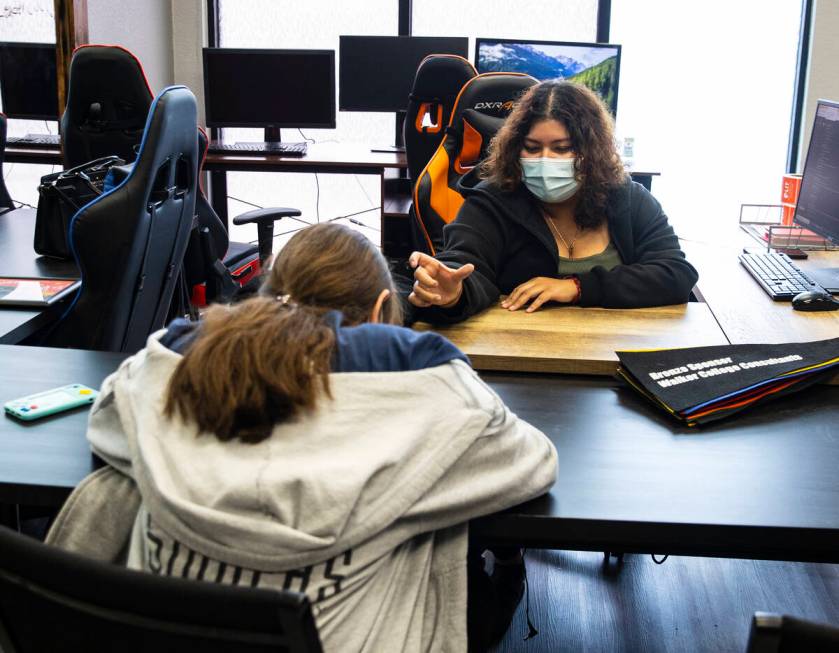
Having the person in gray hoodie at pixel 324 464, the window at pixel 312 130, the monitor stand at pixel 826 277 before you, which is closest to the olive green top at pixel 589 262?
the monitor stand at pixel 826 277

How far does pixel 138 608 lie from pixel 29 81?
4.13 meters

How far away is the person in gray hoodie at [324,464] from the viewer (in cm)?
94

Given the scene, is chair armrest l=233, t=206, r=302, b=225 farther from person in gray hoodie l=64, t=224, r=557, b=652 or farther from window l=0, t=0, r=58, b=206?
person in gray hoodie l=64, t=224, r=557, b=652

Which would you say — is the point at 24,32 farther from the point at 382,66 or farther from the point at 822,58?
the point at 822,58

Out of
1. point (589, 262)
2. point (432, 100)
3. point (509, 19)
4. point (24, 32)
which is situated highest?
point (509, 19)

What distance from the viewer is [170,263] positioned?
7.97 ft

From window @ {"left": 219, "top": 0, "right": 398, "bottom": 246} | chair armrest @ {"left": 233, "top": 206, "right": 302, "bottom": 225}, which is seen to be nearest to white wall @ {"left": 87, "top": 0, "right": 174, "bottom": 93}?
window @ {"left": 219, "top": 0, "right": 398, "bottom": 246}

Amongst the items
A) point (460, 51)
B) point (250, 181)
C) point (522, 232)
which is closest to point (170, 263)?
point (522, 232)

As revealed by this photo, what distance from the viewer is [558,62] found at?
4422 millimetres

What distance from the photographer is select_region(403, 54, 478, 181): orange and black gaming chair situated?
150 inches

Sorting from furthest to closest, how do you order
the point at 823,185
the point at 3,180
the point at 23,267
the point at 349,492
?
the point at 3,180 < the point at 823,185 < the point at 23,267 < the point at 349,492

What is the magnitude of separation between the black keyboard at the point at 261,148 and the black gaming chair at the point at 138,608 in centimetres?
367

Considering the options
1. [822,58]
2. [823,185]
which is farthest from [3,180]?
[822,58]

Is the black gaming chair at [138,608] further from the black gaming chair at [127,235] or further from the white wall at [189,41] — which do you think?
the white wall at [189,41]
